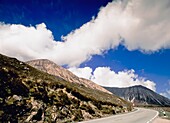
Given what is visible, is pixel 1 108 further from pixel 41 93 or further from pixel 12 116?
pixel 41 93

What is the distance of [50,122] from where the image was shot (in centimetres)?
3388

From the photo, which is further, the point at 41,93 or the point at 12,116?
the point at 41,93

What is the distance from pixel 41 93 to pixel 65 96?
8.15m

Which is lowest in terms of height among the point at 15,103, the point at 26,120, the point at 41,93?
the point at 26,120

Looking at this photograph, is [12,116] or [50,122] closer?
[12,116]


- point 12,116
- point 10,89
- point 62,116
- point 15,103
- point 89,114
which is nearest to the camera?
point 12,116

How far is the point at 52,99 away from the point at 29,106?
25.0 ft

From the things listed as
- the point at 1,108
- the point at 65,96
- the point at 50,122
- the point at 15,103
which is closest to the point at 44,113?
the point at 50,122

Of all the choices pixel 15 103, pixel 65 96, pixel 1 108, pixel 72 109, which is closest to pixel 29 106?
pixel 15 103

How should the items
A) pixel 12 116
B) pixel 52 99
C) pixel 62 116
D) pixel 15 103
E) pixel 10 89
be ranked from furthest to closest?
pixel 52 99, pixel 62 116, pixel 10 89, pixel 15 103, pixel 12 116

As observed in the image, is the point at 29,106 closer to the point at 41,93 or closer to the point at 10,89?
the point at 10,89

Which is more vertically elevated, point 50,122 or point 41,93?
point 41,93

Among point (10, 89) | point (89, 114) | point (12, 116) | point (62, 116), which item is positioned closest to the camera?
point (12, 116)

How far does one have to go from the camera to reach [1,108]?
30.8m
